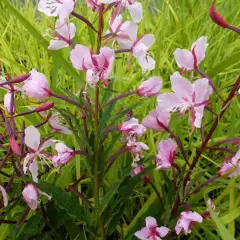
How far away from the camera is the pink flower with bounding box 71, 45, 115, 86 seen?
2.19 ft

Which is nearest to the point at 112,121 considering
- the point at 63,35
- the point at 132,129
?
the point at 132,129

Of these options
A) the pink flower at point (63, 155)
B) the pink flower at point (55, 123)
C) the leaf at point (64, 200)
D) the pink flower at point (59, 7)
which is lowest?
the leaf at point (64, 200)

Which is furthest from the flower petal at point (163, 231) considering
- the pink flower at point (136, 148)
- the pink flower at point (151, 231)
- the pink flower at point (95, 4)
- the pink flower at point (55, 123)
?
the pink flower at point (95, 4)

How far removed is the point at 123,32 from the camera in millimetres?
→ 730

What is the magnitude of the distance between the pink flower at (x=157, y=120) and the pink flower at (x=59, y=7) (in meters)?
0.18

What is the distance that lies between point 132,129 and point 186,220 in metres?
0.15

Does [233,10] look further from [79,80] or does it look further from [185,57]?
[185,57]

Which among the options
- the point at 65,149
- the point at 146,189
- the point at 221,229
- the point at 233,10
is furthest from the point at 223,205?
the point at 233,10

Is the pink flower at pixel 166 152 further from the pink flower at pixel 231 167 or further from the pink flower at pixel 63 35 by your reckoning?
the pink flower at pixel 63 35

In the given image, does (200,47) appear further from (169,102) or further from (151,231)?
(151,231)

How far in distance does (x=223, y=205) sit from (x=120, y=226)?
192 mm

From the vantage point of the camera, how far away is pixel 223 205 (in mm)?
970

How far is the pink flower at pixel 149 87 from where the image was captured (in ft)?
2.45

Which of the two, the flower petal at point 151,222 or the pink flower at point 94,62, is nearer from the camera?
the pink flower at point 94,62
